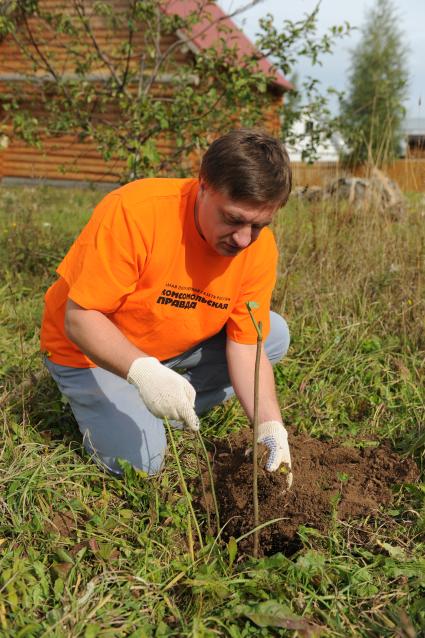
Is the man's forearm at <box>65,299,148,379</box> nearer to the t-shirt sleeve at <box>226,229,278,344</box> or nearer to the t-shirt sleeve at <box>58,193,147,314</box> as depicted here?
the t-shirt sleeve at <box>58,193,147,314</box>

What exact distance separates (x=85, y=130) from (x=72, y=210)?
2.18m

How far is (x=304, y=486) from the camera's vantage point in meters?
2.04

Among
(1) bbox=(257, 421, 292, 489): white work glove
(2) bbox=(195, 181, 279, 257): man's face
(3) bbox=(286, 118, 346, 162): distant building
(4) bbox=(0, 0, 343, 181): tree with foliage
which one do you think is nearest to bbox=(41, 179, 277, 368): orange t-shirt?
(2) bbox=(195, 181, 279, 257): man's face

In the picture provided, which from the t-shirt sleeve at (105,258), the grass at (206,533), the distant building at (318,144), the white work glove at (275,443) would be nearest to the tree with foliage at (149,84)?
the distant building at (318,144)

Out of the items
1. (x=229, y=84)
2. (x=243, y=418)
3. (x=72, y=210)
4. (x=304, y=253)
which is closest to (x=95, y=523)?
(x=243, y=418)

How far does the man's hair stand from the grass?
37.6 inches

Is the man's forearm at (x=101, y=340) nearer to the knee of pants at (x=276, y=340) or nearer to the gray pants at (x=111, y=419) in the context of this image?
the gray pants at (x=111, y=419)

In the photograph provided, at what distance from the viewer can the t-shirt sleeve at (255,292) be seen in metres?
2.27

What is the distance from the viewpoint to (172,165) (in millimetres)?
4359

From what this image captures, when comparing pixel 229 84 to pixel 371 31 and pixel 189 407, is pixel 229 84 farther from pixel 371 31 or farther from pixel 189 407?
pixel 371 31

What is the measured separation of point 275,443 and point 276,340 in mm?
686

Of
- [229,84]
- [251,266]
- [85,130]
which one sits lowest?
[251,266]

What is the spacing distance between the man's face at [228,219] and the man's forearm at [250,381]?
17.9 inches

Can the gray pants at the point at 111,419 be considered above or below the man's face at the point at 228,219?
below
